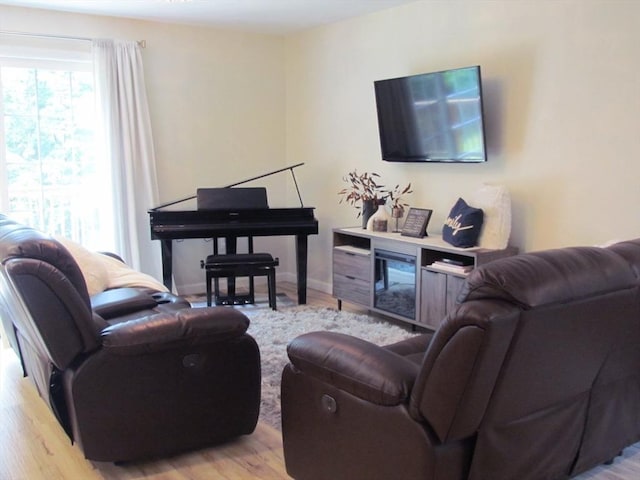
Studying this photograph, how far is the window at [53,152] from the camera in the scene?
193 inches

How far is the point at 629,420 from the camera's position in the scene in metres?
2.42

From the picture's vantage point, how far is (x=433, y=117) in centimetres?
440

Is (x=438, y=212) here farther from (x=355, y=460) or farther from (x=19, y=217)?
(x=19, y=217)

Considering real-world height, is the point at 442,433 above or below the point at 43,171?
below

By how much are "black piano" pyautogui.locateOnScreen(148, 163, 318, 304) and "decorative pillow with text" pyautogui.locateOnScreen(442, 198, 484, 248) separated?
1467mm

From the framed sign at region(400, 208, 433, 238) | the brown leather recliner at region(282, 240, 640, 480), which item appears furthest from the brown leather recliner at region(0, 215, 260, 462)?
the framed sign at region(400, 208, 433, 238)

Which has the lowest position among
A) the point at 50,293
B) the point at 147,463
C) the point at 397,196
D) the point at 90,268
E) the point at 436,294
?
the point at 147,463

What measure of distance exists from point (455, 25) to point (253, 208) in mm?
2144

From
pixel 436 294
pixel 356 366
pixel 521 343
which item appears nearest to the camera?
pixel 521 343

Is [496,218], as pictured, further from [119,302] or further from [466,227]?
[119,302]

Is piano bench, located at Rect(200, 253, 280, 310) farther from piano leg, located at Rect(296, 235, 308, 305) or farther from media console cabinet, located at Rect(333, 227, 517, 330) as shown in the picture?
media console cabinet, located at Rect(333, 227, 517, 330)

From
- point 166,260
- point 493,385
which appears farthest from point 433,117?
point 493,385

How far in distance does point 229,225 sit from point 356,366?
323 centimetres

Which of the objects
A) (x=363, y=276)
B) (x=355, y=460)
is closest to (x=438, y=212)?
(x=363, y=276)
